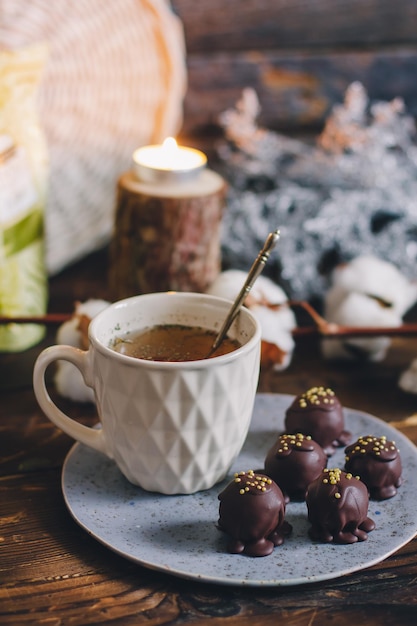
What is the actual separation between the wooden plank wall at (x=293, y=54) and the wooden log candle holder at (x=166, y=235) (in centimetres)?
35

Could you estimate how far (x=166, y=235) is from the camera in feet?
3.32

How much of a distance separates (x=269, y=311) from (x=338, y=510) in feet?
1.16

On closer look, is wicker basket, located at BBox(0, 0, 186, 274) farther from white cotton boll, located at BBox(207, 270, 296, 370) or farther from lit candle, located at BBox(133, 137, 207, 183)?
white cotton boll, located at BBox(207, 270, 296, 370)

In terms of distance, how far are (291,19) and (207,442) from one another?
0.92 meters

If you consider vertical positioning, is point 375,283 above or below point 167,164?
below

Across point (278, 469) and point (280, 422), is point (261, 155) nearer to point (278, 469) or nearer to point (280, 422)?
point (280, 422)

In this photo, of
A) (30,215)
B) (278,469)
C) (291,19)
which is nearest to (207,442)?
(278,469)

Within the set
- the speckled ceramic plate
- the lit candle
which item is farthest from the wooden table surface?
the lit candle

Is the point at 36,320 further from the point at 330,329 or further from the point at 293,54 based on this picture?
the point at 293,54

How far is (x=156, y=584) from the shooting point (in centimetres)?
60

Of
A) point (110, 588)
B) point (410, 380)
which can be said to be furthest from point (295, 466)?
point (410, 380)

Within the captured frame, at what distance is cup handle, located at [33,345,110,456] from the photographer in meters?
0.69

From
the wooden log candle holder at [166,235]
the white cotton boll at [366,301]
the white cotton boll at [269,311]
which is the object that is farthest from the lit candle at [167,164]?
the white cotton boll at [366,301]

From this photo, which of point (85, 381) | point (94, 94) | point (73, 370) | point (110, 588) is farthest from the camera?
point (94, 94)
